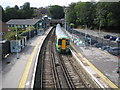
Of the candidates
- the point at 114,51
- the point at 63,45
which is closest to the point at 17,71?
the point at 63,45

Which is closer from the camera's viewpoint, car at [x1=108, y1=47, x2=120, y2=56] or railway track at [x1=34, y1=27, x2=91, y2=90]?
railway track at [x1=34, y1=27, x2=91, y2=90]

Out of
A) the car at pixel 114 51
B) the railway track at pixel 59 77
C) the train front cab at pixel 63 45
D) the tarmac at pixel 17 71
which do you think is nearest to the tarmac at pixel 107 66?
the railway track at pixel 59 77

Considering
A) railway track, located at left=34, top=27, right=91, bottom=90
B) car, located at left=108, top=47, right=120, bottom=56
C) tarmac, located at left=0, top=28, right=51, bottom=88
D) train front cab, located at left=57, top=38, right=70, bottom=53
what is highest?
train front cab, located at left=57, top=38, right=70, bottom=53

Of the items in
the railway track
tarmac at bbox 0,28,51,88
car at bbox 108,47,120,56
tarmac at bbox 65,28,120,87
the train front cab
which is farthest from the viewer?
the train front cab

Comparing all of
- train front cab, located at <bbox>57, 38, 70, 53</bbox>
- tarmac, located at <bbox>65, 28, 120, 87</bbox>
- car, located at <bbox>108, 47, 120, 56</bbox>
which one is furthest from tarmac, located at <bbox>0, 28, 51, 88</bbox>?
car, located at <bbox>108, 47, 120, 56</bbox>

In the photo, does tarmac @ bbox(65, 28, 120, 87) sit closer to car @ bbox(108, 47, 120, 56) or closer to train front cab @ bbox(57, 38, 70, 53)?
car @ bbox(108, 47, 120, 56)

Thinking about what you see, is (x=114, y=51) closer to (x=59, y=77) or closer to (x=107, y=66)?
(x=107, y=66)

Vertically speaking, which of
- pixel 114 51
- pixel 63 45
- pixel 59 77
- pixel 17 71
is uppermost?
pixel 63 45

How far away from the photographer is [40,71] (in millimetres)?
13438

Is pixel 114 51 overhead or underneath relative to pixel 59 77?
overhead

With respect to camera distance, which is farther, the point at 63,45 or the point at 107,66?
the point at 63,45

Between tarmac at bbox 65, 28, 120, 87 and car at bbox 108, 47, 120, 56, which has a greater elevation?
car at bbox 108, 47, 120, 56

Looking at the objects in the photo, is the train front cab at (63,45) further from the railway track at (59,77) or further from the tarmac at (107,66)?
the tarmac at (107,66)

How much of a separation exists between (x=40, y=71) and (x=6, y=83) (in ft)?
13.5
